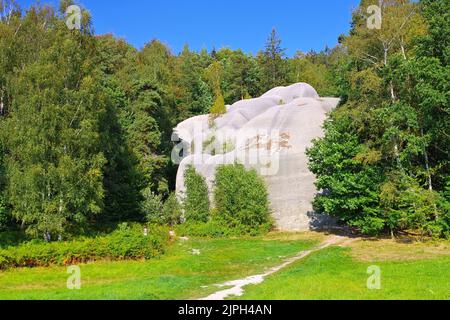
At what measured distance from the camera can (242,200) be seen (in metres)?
38.0

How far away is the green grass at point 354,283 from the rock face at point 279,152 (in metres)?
15.6

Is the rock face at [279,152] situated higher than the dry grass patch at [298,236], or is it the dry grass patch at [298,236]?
the rock face at [279,152]

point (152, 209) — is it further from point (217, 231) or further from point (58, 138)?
point (58, 138)

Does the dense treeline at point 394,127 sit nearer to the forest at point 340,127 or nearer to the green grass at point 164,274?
the forest at point 340,127

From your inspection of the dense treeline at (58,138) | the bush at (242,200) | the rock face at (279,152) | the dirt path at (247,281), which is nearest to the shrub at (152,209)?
the dense treeline at (58,138)

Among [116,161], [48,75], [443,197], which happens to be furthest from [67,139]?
[443,197]

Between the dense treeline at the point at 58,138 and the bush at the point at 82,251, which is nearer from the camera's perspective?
the bush at the point at 82,251

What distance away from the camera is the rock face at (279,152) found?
1532 inches

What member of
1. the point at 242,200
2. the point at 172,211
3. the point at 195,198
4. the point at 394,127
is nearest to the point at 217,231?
the point at 242,200

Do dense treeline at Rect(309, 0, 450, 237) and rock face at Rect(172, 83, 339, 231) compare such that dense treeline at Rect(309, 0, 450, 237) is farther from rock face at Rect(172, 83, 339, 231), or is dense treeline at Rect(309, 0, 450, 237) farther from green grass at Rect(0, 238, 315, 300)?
green grass at Rect(0, 238, 315, 300)

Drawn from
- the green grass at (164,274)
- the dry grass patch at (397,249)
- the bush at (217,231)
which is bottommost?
the green grass at (164,274)

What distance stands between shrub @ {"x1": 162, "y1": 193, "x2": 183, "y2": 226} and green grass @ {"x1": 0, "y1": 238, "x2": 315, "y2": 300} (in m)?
8.53
